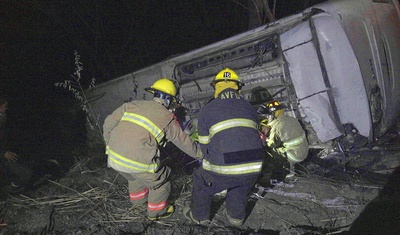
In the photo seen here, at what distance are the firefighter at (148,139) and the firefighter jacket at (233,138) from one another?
447 mm

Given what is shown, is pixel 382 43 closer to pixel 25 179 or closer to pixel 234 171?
pixel 234 171

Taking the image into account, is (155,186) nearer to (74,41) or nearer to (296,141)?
(296,141)

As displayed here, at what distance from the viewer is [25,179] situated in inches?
155

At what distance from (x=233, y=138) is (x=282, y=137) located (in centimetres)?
124

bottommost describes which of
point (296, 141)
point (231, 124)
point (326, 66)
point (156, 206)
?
point (156, 206)

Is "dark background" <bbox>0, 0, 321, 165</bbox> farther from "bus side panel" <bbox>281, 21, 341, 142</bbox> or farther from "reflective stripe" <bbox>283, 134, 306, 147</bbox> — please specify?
A: "bus side panel" <bbox>281, 21, 341, 142</bbox>

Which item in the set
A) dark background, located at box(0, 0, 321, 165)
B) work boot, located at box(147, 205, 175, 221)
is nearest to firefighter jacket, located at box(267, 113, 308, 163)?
work boot, located at box(147, 205, 175, 221)

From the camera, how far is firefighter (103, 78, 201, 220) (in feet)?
8.57

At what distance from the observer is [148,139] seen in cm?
265

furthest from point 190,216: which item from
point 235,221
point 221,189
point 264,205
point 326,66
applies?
point 326,66

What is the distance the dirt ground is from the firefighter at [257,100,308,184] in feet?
1.09

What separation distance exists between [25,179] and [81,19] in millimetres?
6638

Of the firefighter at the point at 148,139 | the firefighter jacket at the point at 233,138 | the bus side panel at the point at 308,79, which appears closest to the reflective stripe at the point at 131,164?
the firefighter at the point at 148,139

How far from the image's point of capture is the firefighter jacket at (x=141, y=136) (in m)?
2.60
